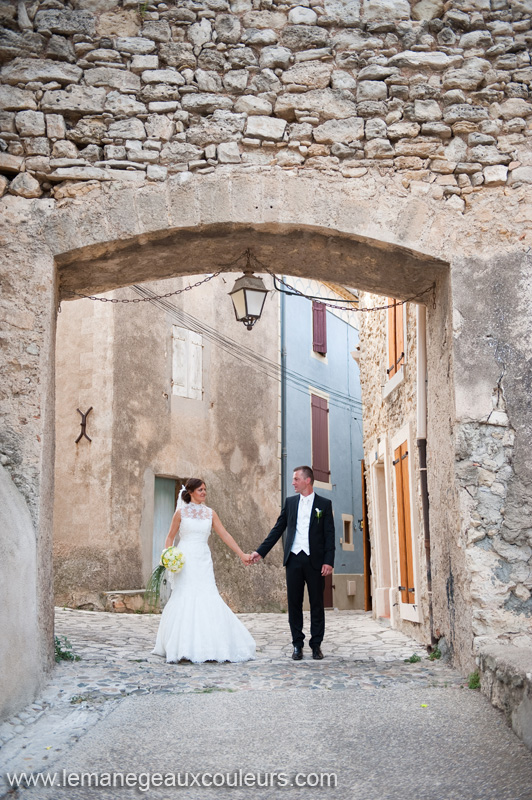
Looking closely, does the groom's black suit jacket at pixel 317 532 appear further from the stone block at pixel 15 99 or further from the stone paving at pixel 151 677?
the stone block at pixel 15 99

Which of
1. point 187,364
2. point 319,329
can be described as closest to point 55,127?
point 187,364

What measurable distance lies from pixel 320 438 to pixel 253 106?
12.7 metres

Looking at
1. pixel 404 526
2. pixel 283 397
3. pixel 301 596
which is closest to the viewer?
pixel 301 596

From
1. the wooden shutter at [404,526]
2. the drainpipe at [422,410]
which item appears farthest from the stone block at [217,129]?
the wooden shutter at [404,526]

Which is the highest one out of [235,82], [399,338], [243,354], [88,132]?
[243,354]

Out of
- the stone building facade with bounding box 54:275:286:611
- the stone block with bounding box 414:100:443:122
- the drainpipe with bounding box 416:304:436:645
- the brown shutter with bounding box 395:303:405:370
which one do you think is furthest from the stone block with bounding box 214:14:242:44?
the stone building facade with bounding box 54:275:286:611

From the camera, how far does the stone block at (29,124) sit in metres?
5.73

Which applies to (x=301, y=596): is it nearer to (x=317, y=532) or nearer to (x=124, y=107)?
(x=317, y=532)

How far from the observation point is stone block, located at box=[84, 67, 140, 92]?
19.2 ft

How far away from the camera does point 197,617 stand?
6461 mm

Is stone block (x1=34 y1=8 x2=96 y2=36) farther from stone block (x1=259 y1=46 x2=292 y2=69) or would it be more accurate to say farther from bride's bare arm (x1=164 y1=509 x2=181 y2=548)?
bride's bare arm (x1=164 y1=509 x2=181 y2=548)

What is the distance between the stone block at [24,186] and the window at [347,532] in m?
14.2

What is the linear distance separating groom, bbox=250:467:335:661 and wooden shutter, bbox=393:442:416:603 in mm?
1829

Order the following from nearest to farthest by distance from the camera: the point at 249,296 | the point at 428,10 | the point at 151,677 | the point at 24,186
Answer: the point at 151,677 < the point at 24,186 < the point at 428,10 < the point at 249,296
